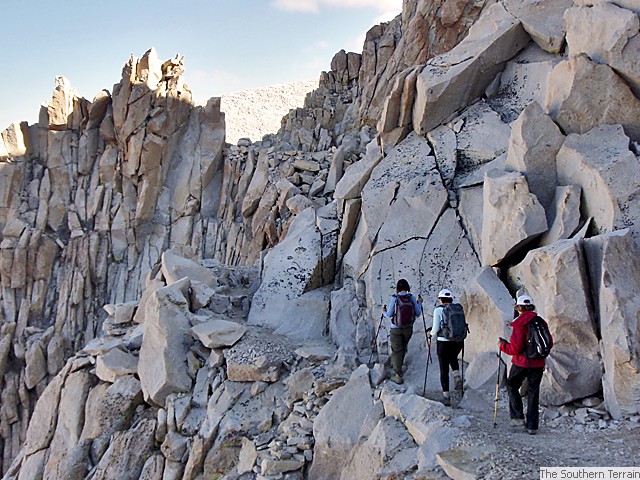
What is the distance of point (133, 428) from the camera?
12227 mm

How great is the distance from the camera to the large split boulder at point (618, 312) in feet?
24.7

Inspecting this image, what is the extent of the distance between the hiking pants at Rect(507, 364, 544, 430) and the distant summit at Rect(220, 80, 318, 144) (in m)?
60.5

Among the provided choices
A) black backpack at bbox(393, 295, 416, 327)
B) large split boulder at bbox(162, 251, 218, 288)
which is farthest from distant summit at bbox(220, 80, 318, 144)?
black backpack at bbox(393, 295, 416, 327)

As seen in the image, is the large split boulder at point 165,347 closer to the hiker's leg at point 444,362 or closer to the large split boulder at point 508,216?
the hiker's leg at point 444,362

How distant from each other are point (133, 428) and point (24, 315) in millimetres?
30154

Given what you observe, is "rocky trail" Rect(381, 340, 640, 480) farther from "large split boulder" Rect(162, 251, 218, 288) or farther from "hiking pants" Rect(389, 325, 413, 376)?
"large split boulder" Rect(162, 251, 218, 288)

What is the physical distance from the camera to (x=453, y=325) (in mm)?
8898

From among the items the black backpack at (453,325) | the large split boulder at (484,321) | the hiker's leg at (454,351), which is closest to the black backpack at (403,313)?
the black backpack at (453,325)

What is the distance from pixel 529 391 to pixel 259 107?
253 ft

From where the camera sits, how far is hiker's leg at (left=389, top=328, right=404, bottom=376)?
10.1m

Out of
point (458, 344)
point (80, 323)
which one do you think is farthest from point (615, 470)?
point (80, 323)

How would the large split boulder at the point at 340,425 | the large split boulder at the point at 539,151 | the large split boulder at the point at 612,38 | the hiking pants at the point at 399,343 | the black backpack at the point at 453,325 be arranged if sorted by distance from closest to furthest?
the black backpack at the point at 453,325
the large split boulder at the point at 340,425
the hiking pants at the point at 399,343
the large split boulder at the point at 612,38
the large split boulder at the point at 539,151

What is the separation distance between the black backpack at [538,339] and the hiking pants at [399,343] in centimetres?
286

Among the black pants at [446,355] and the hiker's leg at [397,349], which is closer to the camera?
the black pants at [446,355]
